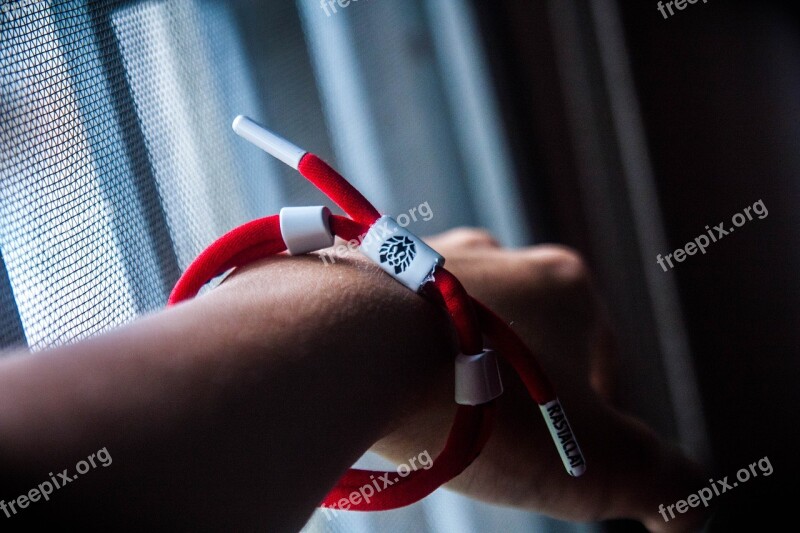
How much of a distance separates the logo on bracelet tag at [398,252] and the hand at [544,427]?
2.6 inches

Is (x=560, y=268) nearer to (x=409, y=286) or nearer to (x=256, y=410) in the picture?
(x=409, y=286)

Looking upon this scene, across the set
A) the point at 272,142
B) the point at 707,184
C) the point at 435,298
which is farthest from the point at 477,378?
the point at 707,184

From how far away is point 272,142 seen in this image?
40 cm

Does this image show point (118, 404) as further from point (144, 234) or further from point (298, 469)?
point (144, 234)

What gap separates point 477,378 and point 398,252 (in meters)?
0.08

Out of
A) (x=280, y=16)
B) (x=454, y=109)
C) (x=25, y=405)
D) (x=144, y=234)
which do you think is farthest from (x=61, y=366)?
(x=454, y=109)

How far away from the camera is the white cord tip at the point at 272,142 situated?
1.30 feet

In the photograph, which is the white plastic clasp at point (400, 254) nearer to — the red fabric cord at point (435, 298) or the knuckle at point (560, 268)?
the red fabric cord at point (435, 298)

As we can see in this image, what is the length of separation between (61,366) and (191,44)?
33 cm

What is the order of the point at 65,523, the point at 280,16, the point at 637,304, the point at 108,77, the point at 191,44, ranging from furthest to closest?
1. the point at 637,304
2. the point at 280,16
3. the point at 191,44
4. the point at 108,77
5. the point at 65,523

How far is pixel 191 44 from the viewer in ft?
1.71

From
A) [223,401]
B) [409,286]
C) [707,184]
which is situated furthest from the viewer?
[707,184]

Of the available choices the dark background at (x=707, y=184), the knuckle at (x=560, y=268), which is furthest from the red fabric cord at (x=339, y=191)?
the dark background at (x=707, y=184)

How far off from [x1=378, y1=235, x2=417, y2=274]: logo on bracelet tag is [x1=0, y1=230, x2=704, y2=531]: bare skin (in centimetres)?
1
